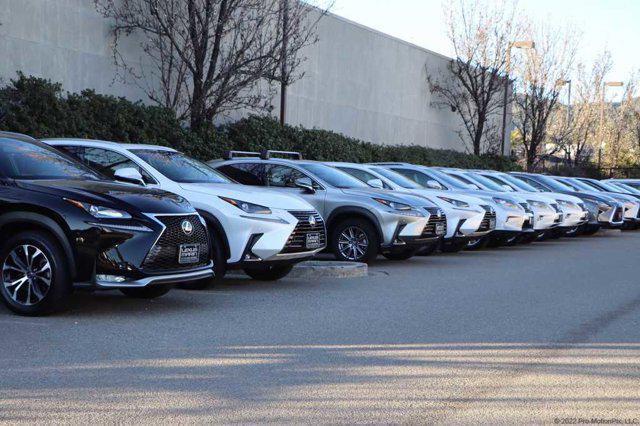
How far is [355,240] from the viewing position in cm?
1491

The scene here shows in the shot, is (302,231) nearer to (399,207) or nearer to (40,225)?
(399,207)

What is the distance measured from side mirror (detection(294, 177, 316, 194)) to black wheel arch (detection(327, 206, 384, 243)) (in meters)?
0.47

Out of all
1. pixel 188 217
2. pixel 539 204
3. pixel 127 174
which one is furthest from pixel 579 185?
pixel 188 217

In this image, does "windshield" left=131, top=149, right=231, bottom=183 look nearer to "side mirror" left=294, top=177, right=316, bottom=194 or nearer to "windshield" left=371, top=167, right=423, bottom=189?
"side mirror" left=294, top=177, right=316, bottom=194

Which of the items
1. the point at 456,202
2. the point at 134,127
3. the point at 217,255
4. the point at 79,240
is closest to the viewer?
the point at 79,240

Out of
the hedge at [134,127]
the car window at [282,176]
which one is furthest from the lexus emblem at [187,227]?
the hedge at [134,127]

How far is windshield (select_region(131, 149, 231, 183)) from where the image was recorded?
11.9 metres

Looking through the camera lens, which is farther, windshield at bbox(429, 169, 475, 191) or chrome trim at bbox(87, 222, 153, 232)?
windshield at bbox(429, 169, 475, 191)

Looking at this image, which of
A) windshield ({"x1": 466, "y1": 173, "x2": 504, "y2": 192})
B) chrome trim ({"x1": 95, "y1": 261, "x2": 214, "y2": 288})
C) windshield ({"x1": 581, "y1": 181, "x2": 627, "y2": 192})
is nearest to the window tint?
chrome trim ({"x1": 95, "y1": 261, "x2": 214, "y2": 288})

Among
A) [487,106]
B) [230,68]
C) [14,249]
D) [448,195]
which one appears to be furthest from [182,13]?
[487,106]

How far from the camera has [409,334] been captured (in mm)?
8648

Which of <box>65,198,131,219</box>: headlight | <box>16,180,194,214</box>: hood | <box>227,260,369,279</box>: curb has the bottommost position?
<box>227,260,369,279</box>: curb

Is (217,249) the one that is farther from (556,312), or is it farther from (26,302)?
(556,312)

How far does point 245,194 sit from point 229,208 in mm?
331
